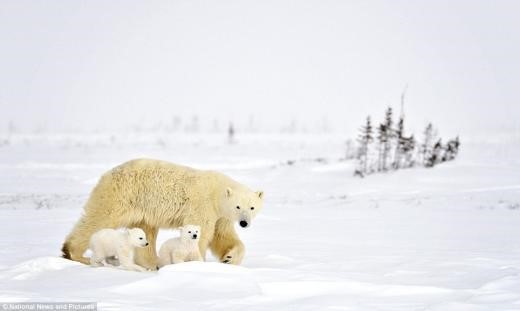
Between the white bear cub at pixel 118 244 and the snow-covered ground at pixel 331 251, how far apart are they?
0.28m

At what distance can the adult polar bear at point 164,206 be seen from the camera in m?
7.03

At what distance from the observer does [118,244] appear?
646cm

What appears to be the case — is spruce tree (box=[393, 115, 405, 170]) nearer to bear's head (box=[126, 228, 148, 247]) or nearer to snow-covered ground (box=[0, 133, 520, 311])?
snow-covered ground (box=[0, 133, 520, 311])

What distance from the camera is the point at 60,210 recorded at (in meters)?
14.1

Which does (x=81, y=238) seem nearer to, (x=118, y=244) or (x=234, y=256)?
(x=118, y=244)

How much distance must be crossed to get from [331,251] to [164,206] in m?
2.30

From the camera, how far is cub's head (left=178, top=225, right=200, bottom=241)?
6463mm

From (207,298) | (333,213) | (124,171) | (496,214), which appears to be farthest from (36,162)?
(207,298)

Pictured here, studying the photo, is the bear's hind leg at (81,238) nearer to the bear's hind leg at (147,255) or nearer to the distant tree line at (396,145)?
the bear's hind leg at (147,255)

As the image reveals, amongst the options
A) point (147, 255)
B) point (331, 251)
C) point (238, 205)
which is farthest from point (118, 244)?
point (331, 251)

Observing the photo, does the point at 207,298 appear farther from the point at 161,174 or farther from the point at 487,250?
the point at 487,250

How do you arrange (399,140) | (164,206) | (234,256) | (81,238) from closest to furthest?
1. (234,256)
2. (81,238)
3. (164,206)
4. (399,140)

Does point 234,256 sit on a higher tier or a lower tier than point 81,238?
lower

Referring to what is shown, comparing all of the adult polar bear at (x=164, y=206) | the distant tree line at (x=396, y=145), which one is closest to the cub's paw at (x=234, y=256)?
the adult polar bear at (x=164, y=206)
